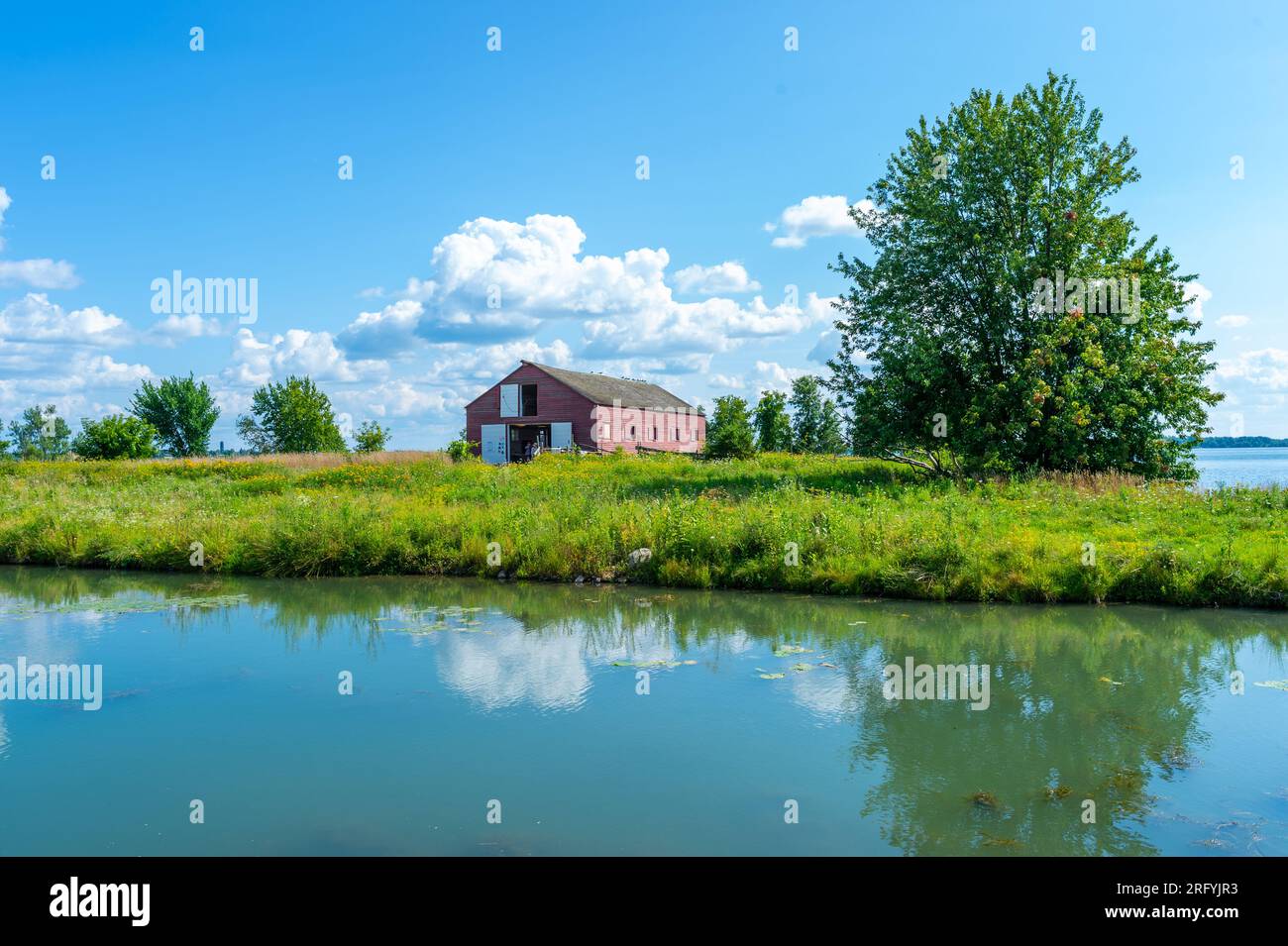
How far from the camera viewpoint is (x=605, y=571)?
53.5ft

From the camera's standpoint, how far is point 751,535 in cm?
1584

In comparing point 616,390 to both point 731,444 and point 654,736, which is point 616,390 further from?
point 654,736

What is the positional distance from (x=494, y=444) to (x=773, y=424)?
17997mm

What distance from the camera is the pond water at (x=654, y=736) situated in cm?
586

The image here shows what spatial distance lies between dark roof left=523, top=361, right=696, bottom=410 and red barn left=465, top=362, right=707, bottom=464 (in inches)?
3.5

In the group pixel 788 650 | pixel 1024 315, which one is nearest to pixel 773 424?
pixel 1024 315

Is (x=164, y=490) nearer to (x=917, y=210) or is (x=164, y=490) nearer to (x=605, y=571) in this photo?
(x=605, y=571)

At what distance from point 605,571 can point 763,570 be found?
311 centimetres

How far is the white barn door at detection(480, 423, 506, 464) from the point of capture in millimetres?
48406

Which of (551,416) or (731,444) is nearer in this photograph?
(731,444)

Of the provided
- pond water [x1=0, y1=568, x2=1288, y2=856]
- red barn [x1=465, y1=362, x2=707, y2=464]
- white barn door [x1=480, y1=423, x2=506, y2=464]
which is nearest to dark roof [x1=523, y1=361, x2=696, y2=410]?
red barn [x1=465, y1=362, x2=707, y2=464]

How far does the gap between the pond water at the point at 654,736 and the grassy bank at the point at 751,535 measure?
0.87 metres

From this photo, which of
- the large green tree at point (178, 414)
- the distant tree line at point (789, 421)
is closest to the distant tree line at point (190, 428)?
the large green tree at point (178, 414)
